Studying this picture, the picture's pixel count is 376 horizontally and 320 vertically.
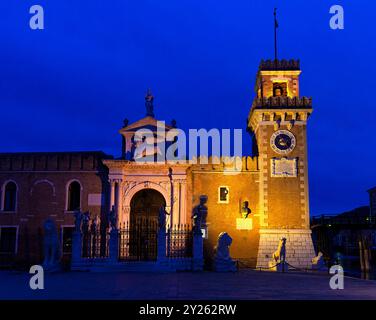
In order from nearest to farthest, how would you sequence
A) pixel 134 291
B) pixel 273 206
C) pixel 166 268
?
pixel 134 291 < pixel 166 268 < pixel 273 206

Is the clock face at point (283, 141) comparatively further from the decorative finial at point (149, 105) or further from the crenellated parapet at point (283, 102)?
the decorative finial at point (149, 105)

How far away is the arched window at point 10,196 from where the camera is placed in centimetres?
3039

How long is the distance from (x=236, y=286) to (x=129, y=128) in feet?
54.7

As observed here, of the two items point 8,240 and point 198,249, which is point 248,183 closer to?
point 198,249

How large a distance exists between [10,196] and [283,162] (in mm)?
17130

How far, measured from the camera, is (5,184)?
30594 millimetres

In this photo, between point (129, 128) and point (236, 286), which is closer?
point (236, 286)

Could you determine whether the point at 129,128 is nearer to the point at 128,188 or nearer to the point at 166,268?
the point at 128,188

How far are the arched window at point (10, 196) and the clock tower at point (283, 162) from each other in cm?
1530

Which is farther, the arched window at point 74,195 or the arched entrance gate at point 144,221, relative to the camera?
the arched window at point 74,195

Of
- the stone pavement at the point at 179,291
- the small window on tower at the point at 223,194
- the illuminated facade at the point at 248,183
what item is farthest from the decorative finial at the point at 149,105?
the stone pavement at the point at 179,291

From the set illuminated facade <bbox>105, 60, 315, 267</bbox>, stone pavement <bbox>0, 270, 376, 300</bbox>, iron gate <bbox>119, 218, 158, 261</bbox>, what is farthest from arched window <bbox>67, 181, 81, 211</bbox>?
stone pavement <bbox>0, 270, 376, 300</bbox>

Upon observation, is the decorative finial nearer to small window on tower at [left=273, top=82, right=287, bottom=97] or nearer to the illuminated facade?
the illuminated facade

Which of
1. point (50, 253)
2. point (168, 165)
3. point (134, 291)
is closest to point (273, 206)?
point (168, 165)
